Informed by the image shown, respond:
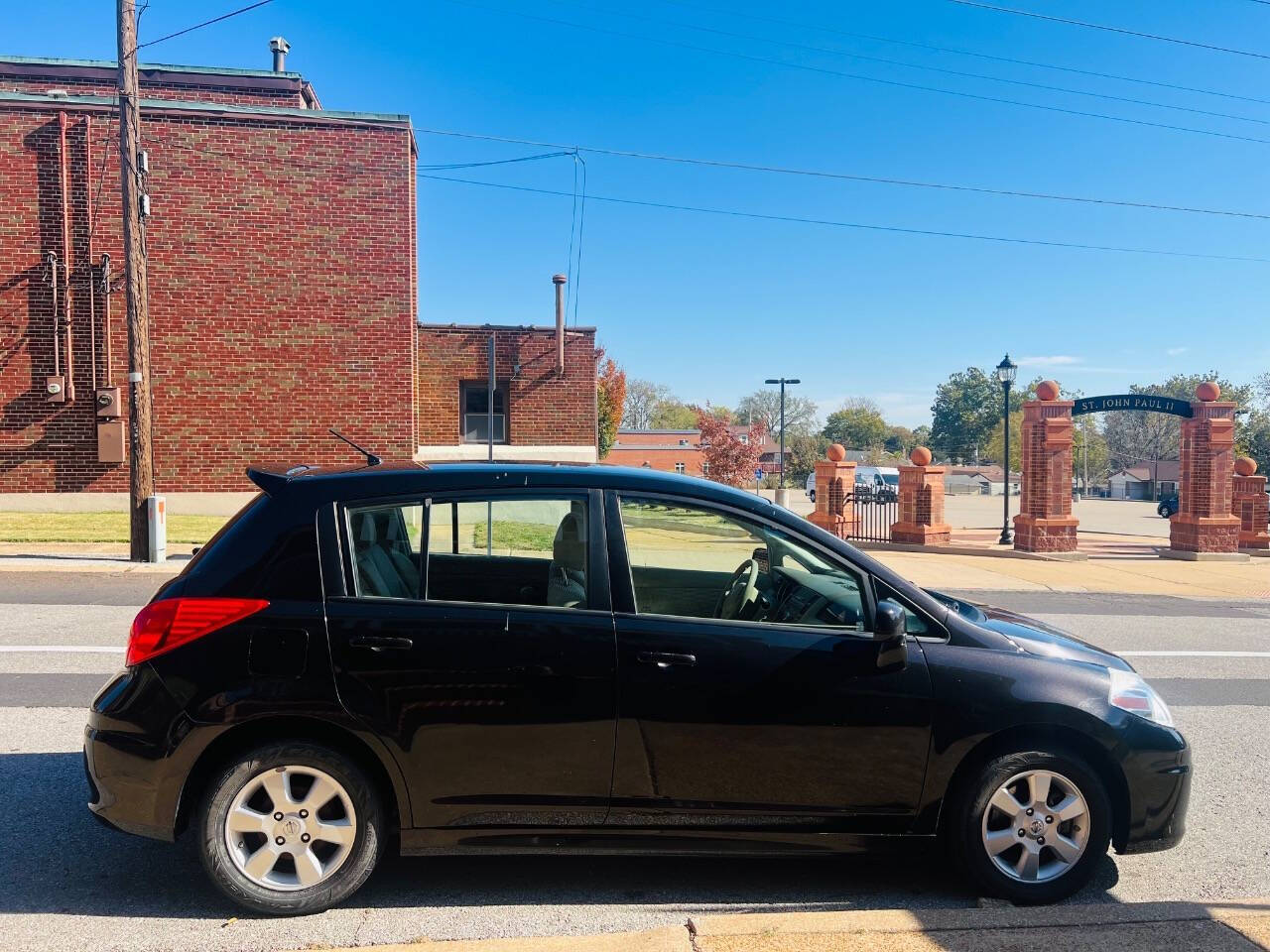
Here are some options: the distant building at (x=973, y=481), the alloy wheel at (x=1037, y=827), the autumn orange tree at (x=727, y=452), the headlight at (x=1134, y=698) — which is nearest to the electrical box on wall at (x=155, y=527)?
the alloy wheel at (x=1037, y=827)

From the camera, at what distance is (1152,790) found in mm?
3648

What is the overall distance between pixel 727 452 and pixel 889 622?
40458 mm

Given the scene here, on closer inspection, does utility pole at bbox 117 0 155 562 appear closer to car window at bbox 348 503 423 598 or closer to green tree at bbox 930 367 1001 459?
car window at bbox 348 503 423 598

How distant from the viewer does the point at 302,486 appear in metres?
3.67

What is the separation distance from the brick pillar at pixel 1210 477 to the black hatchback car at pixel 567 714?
62.6 feet

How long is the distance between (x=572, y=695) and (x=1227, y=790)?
385 cm

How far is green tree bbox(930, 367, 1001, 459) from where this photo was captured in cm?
12200

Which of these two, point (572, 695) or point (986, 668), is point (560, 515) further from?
point (986, 668)

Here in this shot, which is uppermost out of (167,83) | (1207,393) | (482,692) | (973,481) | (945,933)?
(167,83)

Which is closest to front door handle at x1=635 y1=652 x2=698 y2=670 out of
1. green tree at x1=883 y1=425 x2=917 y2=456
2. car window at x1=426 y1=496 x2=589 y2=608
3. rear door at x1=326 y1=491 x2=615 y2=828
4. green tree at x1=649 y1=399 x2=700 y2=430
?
rear door at x1=326 y1=491 x2=615 y2=828

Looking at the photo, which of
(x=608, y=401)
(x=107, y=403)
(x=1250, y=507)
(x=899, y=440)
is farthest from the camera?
(x=899, y=440)

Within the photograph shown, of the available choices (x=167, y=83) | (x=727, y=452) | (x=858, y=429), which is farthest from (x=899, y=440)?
(x=167, y=83)

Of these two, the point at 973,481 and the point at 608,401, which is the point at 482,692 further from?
the point at 973,481

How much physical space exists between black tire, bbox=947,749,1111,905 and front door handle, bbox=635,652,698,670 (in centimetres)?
116
